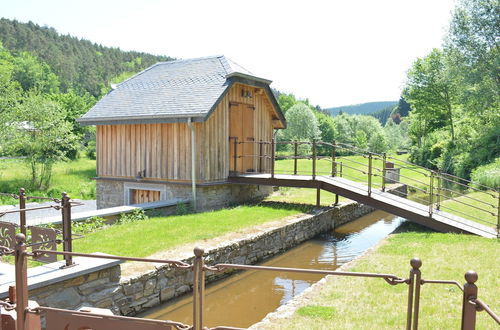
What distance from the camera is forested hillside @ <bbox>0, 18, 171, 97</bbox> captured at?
223 ft

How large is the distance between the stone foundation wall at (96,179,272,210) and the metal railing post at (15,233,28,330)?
9.14 metres

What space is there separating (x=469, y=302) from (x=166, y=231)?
24.0ft

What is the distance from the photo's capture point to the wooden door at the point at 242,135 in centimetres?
1362

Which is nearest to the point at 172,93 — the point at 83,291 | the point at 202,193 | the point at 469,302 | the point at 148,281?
the point at 202,193

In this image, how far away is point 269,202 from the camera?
45.2ft

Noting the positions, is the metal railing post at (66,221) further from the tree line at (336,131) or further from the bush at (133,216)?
the tree line at (336,131)

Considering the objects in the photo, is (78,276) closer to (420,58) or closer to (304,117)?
(420,58)

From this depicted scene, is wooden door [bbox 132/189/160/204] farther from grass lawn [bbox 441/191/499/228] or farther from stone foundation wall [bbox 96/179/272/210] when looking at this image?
grass lawn [bbox 441/191/499/228]

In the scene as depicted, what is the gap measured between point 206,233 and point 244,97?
255 inches

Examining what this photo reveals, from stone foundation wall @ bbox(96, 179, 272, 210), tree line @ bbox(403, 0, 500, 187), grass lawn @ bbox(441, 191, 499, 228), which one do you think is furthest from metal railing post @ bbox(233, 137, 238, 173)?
tree line @ bbox(403, 0, 500, 187)

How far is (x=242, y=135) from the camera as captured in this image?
14.2m

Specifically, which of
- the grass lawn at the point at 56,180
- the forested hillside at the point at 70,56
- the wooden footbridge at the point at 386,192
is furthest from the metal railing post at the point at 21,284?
the forested hillside at the point at 70,56

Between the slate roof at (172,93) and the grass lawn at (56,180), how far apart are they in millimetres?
5031

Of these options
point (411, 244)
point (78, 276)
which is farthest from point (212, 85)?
point (78, 276)
